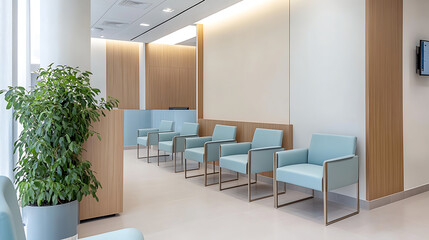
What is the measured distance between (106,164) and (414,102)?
182 inches

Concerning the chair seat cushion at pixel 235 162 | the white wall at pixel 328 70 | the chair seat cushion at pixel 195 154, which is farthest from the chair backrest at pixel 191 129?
the white wall at pixel 328 70

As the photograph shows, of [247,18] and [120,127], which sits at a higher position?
[247,18]

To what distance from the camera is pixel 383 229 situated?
3.43 meters

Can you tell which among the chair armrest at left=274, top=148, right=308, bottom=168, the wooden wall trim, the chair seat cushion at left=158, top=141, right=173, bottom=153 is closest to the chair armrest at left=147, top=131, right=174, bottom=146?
the chair seat cushion at left=158, top=141, right=173, bottom=153

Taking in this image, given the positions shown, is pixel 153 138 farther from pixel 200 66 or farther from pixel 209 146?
pixel 209 146

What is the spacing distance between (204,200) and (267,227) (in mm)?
1326

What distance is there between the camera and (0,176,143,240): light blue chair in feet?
3.62

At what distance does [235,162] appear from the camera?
481 centimetres

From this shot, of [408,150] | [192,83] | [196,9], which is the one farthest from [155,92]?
[408,150]

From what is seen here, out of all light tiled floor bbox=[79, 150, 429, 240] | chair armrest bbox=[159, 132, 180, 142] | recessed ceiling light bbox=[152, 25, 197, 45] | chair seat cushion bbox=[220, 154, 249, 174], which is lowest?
light tiled floor bbox=[79, 150, 429, 240]

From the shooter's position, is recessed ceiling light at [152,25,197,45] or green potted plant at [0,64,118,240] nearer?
green potted plant at [0,64,118,240]

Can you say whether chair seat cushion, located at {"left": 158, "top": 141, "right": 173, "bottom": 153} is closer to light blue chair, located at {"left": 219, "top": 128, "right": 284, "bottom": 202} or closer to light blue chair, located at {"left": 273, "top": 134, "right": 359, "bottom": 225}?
light blue chair, located at {"left": 219, "top": 128, "right": 284, "bottom": 202}

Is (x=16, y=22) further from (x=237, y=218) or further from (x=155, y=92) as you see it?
(x=155, y=92)

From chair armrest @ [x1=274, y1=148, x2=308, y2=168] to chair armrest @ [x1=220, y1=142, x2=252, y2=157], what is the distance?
1159mm
